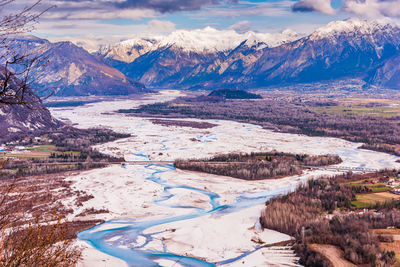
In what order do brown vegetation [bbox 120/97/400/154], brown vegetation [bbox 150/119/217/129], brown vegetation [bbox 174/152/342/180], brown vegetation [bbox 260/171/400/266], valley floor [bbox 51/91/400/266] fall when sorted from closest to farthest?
brown vegetation [bbox 260/171/400/266], valley floor [bbox 51/91/400/266], brown vegetation [bbox 174/152/342/180], brown vegetation [bbox 120/97/400/154], brown vegetation [bbox 150/119/217/129]

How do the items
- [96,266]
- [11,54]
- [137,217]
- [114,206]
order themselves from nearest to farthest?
[11,54]
[96,266]
[137,217]
[114,206]

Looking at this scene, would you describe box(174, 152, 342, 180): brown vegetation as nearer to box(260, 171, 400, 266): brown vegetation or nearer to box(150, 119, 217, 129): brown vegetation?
box(260, 171, 400, 266): brown vegetation

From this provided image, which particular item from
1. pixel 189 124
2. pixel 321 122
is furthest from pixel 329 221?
pixel 189 124

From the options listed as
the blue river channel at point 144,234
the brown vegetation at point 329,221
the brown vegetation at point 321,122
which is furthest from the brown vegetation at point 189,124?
the brown vegetation at point 329,221

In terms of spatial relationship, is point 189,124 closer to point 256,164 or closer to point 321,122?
point 321,122

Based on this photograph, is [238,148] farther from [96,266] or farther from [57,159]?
[96,266]

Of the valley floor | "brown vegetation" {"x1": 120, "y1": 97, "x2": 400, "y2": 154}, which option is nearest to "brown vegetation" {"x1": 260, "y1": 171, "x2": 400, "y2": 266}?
the valley floor

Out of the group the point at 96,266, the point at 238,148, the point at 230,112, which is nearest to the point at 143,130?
the point at 238,148

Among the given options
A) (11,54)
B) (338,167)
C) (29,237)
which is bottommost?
(338,167)
